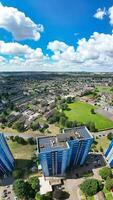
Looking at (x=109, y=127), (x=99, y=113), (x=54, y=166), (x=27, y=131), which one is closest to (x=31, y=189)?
(x=54, y=166)

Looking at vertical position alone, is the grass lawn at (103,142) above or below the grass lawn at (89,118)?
below

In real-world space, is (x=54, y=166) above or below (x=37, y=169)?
above

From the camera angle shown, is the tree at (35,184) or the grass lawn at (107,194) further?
the tree at (35,184)

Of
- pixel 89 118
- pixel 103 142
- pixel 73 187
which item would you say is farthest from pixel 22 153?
pixel 89 118

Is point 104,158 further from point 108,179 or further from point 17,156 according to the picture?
point 17,156

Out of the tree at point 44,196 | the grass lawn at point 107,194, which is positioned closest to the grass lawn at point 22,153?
the tree at point 44,196

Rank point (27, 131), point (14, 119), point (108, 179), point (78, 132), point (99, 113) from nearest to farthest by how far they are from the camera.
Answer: point (108, 179) < point (78, 132) < point (27, 131) < point (14, 119) < point (99, 113)

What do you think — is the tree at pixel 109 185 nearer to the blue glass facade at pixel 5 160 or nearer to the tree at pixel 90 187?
the tree at pixel 90 187
